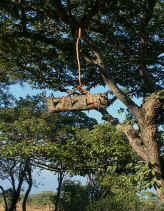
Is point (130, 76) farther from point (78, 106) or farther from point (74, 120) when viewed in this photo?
point (74, 120)

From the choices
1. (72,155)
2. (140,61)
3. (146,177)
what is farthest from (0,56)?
(146,177)

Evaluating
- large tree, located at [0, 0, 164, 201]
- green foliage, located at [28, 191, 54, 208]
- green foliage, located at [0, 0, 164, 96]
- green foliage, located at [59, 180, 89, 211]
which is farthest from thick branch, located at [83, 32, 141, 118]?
green foliage, located at [28, 191, 54, 208]

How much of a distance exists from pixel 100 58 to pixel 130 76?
2463mm

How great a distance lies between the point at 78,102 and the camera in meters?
4.04

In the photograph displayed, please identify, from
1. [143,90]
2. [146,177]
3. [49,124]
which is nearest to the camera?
[146,177]

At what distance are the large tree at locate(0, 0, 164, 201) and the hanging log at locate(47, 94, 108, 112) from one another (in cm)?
99

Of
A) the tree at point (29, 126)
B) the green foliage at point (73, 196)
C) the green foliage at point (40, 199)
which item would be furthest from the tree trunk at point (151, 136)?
the green foliage at point (40, 199)

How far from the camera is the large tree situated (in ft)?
16.0

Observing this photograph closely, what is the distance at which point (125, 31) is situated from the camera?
684 centimetres

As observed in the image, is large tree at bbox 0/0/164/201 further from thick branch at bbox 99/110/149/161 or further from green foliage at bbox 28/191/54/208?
green foliage at bbox 28/191/54/208

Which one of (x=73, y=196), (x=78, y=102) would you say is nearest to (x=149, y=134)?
(x=78, y=102)

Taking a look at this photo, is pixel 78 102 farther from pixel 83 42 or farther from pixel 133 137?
pixel 83 42

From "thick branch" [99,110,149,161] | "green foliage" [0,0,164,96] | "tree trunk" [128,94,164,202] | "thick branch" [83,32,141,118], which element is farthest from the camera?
"green foliage" [0,0,164,96]

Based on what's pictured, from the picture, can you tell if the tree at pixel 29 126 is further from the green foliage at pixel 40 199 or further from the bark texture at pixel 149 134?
the green foliage at pixel 40 199
